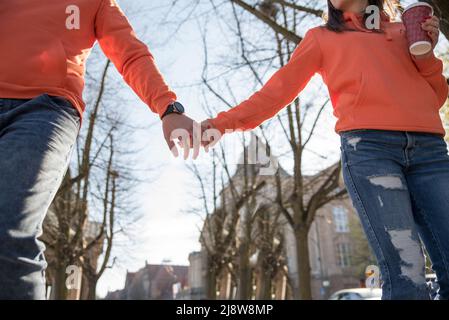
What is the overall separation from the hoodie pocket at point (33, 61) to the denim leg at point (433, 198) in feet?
4.89

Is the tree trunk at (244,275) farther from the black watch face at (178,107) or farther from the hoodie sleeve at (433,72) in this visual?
the black watch face at (178,107)

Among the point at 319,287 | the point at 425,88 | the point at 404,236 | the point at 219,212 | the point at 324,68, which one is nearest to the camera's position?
the point at 404,236

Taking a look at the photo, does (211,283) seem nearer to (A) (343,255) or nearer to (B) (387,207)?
(B) (387,207)

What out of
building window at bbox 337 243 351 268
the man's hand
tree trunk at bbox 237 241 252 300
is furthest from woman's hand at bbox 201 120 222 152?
building window at bbox 337 243 351 268

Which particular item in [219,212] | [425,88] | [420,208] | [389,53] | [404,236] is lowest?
[404,236]

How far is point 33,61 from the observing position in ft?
5.79

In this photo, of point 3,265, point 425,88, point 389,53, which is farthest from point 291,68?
point 3,265

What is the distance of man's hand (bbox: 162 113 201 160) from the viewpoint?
2.03 m

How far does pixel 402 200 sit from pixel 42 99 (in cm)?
143

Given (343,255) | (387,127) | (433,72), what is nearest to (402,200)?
(387,127)

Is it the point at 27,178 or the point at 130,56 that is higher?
the point at 130,56
